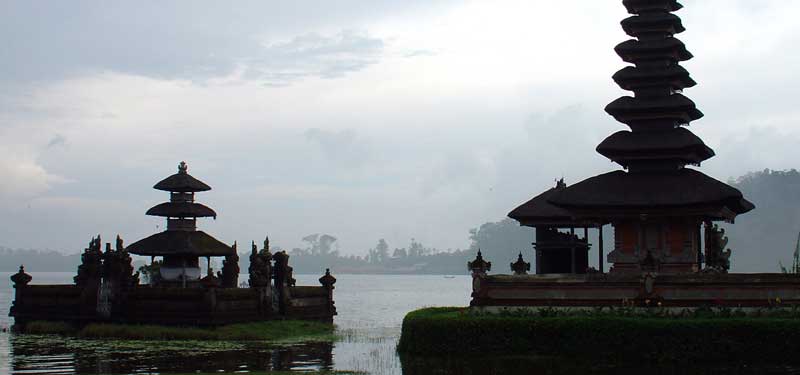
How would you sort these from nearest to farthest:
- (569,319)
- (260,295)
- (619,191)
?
1. (569,319)
2. (619,191)
3. (260,295)

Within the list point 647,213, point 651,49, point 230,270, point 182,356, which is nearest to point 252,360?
point 182,356

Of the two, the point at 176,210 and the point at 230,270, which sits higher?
the point at 176,210

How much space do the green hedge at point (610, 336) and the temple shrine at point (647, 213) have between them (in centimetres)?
153

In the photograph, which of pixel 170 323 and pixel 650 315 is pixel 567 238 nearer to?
pixel 650 315

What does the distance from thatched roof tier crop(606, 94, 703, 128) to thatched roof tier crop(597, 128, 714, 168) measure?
548 millimetres

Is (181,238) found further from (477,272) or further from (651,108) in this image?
(651,108)

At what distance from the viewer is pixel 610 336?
29.2m

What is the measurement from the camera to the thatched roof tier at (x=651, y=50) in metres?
40.5

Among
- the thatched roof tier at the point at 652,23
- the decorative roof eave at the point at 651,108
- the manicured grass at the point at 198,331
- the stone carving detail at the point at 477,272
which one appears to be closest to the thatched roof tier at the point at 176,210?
the manicured grass at the point at 198,331

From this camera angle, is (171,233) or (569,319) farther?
(171,233)

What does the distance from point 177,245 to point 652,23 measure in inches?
971

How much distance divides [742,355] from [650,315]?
3467 millimetres

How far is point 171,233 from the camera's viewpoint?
52094 mm

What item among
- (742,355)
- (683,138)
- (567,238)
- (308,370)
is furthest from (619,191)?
(308,370)
